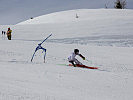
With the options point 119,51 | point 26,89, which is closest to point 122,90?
point 26,89

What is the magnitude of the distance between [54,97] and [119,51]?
11.5 metres

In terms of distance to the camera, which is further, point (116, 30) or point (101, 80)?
point (116, 30)

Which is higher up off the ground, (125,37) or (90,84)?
(125,37)

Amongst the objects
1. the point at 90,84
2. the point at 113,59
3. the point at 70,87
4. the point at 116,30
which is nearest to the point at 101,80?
the point at 90,84

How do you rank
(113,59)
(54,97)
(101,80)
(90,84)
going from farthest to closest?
(113,59), (101,80), (90,84), (54,97)

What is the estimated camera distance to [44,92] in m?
4.79

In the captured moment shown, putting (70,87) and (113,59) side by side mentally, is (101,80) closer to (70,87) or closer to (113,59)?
(70,87)

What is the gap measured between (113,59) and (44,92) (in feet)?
28.4

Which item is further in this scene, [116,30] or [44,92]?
[116,30]

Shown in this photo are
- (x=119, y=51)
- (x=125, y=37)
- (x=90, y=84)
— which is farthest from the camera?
(x=125, y=37)

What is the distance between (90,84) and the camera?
19.5 ft

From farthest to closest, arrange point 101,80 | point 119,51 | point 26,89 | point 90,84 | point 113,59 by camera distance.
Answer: point 119,51 < point 113,59 < point 101,80 < point 90,84 < point 26,89

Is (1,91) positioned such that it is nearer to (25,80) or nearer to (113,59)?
(25,80)

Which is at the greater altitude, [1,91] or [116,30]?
[116,30]
